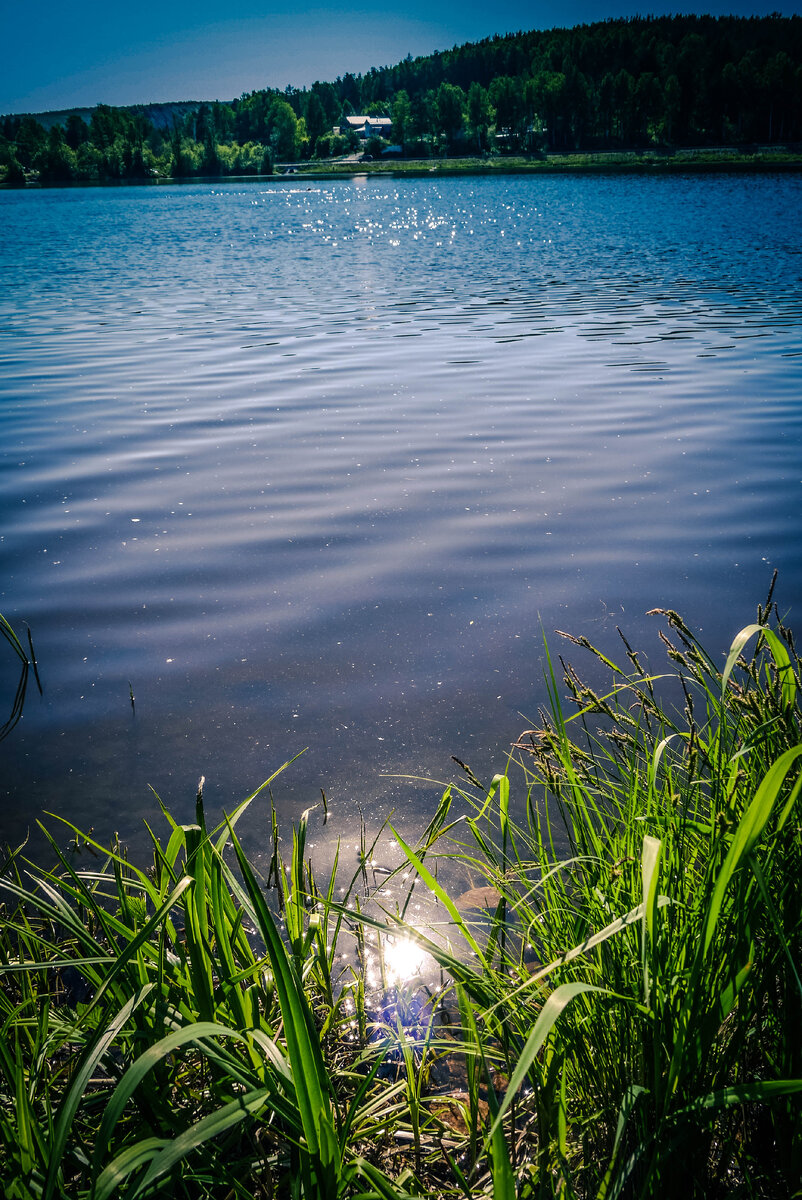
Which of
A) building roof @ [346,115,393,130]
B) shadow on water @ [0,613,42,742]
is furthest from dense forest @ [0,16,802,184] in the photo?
shadow on water @ [0,613,42,742]

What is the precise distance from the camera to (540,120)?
128 m

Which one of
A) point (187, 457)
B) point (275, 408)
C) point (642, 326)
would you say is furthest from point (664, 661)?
point (642, 326)

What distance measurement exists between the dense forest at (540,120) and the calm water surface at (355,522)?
350 ft

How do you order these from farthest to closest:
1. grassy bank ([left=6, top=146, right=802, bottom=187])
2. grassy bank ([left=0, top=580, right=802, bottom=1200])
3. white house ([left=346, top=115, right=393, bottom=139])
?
white house ([left=346, top=115, right=393, bottom=139]) → grassy bank ([left=6, top=146, right=802, bottom=187]) → grassy bank ([left=0, top=580, right=802, bottom=1200])

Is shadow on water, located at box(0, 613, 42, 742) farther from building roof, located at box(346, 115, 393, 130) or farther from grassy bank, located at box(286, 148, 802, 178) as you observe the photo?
building roof, located at box(346, 115, 393, 130)

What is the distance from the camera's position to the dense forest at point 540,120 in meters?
99.9

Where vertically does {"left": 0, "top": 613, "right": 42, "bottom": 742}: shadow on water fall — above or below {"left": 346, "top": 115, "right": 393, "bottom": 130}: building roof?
below

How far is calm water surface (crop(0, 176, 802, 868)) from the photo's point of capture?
3568 mm

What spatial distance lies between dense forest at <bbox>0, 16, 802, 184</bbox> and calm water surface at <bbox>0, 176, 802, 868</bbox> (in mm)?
106777

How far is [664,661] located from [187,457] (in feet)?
16.7

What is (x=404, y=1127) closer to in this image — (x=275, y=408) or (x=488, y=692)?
(x=488, y=692)

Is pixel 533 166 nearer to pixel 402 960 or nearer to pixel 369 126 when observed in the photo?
pixel 402 960

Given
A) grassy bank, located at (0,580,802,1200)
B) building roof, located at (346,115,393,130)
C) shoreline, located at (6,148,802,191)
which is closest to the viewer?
grassy bank, located at (0,580,802,1200)

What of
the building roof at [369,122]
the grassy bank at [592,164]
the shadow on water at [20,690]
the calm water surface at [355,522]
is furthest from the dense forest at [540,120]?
the shadow on water at [20,690]
